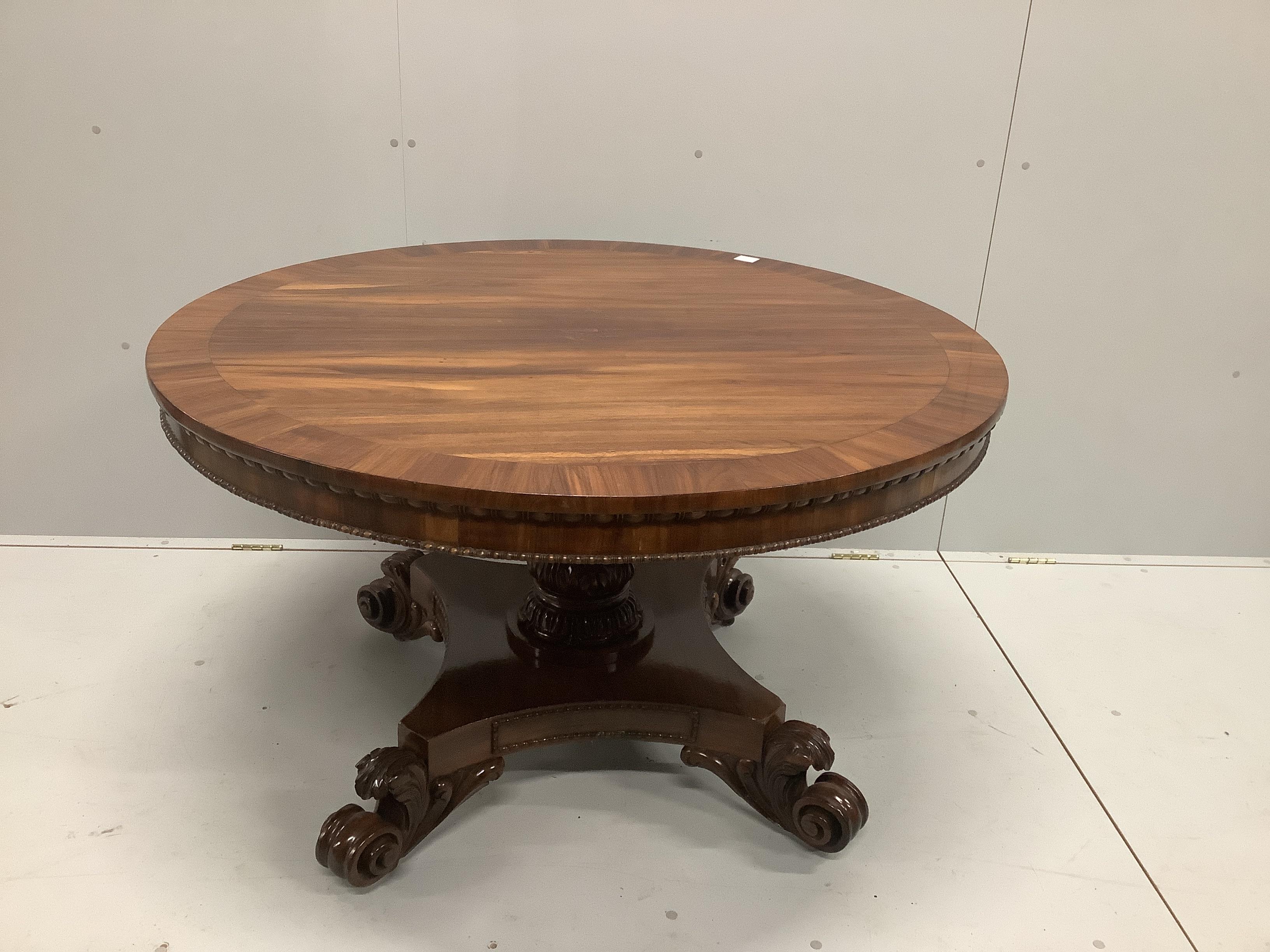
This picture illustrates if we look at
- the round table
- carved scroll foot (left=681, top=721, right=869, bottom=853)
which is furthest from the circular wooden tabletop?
carved scroll foot (left=681, top=721, right=869, bottom=853)

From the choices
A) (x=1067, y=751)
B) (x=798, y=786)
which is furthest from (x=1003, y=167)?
(x=798, y=786)

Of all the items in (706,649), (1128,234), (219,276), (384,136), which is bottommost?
(706,649)

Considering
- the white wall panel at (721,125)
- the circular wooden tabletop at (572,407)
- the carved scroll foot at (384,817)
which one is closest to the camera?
the circular wooden tabletop at (572,407)

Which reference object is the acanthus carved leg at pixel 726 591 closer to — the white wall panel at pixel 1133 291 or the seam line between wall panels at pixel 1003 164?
the white wall panel at pixel 1133 291

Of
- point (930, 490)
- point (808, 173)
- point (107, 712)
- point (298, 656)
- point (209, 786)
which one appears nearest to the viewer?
point (930, 490)

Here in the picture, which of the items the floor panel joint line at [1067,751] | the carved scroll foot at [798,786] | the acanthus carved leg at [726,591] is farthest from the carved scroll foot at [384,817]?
the floor panel joint line at [1067,751]

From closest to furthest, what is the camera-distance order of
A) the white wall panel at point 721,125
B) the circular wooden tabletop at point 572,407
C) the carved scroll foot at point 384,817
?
the circular wooden tabletop at point 572,407 → the carved scroll foot at point 384,817 → the white wall panel at point 721,125

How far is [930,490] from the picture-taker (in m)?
1.27

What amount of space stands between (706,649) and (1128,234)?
154cm

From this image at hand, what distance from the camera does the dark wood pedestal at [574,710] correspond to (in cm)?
159

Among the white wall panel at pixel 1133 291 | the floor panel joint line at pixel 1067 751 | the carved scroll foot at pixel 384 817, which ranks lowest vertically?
the floor panel joint line at pixel 1067 751

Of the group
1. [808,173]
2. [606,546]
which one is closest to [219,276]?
[808,173]

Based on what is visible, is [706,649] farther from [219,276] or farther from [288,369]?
[219,276]

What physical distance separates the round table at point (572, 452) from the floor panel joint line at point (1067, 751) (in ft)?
1.64
